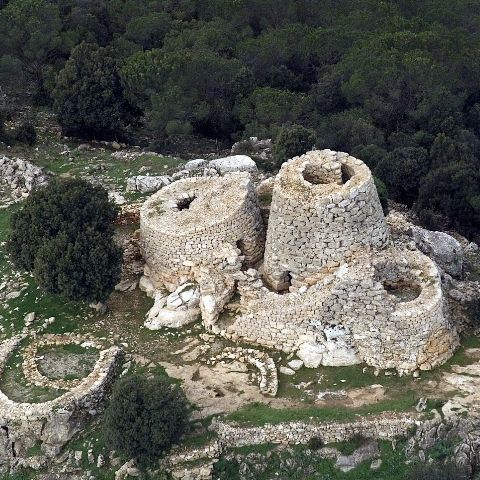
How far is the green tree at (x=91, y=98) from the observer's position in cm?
3475

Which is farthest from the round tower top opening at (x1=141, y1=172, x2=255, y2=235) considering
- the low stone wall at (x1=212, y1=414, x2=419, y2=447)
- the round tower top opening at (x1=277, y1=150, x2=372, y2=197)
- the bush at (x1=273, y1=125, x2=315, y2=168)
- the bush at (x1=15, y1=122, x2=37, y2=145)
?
the bush at (x1=15, y1=122, x2=37, y2=145)

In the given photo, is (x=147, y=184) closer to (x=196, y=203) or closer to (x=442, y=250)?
(x=196, y=203)

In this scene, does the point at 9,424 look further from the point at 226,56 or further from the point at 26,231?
the point at 226,56

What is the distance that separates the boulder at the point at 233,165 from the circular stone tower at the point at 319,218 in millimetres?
8675

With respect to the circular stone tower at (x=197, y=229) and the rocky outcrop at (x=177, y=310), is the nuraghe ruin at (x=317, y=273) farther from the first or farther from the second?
the rocky outcrop at (x=177, y=310)

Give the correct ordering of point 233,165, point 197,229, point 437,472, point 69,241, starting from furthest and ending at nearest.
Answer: point 233,165
point 69,241
point 197,229
point 437,472

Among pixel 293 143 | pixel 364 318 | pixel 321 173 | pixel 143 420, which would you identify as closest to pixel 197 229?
pixel 321 173

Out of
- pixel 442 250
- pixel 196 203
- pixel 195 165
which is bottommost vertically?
pixel 195 165

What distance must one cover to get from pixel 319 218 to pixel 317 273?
1.59m

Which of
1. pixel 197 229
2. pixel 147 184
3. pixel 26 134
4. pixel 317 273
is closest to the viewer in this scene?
pixel 317 273

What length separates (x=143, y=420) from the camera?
1719 cm

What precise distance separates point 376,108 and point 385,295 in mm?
20891

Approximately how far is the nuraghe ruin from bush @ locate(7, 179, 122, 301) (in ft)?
5.09

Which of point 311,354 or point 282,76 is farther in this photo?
point 282,76
